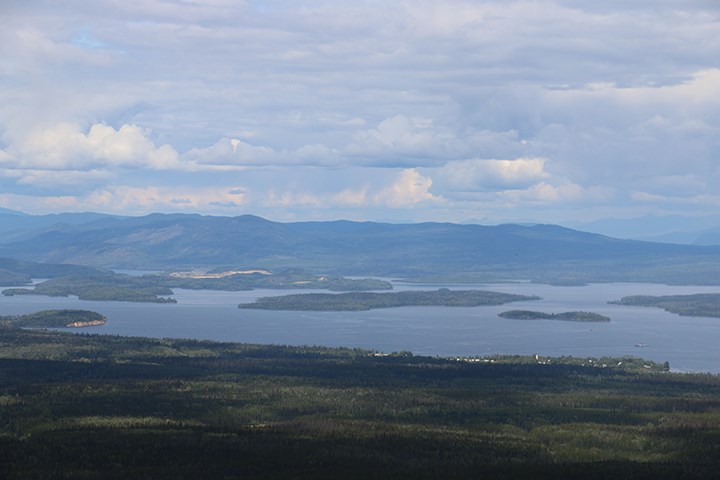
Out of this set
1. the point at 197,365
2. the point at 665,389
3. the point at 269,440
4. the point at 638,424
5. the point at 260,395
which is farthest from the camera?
the point at 197,365

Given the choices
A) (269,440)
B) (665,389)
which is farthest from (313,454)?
(665,389)

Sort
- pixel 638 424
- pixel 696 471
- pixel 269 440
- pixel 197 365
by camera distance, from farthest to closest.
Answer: pixel 197 365
pixel 638 424
pixel 269 440
pixel 696 471

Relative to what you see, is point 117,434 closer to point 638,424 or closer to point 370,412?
point 370,412

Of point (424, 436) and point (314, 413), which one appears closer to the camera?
point (424, 436)

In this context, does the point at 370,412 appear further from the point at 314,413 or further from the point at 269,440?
the point at 269,440

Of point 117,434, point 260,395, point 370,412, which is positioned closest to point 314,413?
point 370,412

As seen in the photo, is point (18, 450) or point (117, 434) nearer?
point (18, 450)
